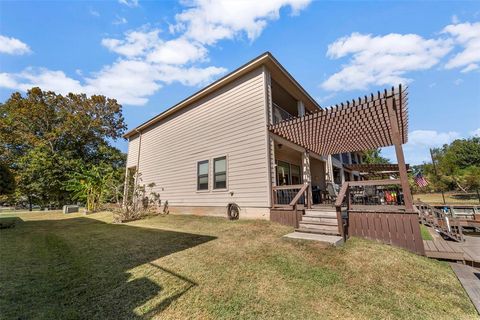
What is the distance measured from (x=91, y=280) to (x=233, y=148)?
654cm

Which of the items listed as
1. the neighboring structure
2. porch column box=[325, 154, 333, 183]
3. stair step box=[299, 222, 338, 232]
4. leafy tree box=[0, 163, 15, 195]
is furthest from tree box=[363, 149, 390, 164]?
leafy tree box=[0, 163, 15, 195]

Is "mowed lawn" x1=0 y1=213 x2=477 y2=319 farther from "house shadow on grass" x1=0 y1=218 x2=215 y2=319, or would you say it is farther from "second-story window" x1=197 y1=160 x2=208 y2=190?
"second-story window" x1=197 y1=160 x2=208 y2=190

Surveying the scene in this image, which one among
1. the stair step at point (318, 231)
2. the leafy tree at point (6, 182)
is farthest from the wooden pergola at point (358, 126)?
the leafy tree at point (6, 182)

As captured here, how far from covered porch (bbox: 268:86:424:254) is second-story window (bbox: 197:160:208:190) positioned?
371 centimetres

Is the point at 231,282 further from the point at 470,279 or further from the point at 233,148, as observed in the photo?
the point at 233,148

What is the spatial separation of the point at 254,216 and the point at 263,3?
8162 millimetres

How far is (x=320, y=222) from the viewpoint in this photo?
236 inches

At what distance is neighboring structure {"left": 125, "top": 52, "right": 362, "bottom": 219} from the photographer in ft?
27.3

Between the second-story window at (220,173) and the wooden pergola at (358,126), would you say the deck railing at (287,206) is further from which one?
the second-story window at (220,173)

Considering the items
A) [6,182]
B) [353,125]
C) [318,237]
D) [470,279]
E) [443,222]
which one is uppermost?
[353,125]

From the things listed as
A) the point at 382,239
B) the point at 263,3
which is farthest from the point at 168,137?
the point at 382,239

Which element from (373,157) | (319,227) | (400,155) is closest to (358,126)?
(400,155)

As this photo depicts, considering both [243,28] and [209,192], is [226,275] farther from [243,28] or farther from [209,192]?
[243,28]

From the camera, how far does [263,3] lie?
25.8 feet
